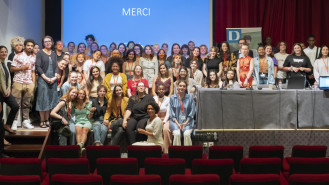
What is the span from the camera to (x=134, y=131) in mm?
5848

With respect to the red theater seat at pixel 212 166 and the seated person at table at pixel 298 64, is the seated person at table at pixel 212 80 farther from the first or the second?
the red theater seat at pixel 212 166

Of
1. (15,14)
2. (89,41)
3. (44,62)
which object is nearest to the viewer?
(44,62)

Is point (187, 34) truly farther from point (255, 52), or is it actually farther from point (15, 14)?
point (15, 14)

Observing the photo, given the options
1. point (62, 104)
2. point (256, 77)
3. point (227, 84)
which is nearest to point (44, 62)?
point (62, 104)

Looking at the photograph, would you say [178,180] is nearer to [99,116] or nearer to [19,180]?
[19,180]

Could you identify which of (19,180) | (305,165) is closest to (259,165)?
(305,165)

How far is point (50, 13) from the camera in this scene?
953 centimetres

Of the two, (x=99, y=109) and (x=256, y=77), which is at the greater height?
(x=256, y=77)

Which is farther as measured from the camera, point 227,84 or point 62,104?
point 227,84

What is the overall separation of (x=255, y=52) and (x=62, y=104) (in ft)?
13.7

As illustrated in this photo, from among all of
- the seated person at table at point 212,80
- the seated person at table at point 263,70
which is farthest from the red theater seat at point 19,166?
the seated person at table at point 263,70

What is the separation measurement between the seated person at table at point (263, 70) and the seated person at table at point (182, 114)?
1.70 meters

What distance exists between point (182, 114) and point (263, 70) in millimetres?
2029

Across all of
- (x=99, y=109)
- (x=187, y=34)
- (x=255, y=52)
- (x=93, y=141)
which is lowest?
(x=93, y=141)
